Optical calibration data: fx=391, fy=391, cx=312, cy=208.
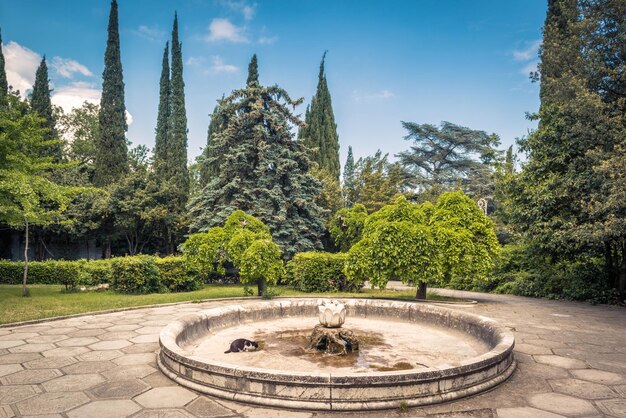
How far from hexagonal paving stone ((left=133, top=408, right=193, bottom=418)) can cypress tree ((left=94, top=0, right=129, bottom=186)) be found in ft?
78.6

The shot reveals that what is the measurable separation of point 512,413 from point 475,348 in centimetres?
231

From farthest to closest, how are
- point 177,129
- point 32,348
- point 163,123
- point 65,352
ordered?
point 163,123
point 177,129
point 32,348
point 65,352

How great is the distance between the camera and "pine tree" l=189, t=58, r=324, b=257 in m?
17.7

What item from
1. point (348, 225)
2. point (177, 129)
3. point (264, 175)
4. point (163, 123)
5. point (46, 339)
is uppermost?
point (163, 123)

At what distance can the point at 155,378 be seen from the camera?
14.1ft

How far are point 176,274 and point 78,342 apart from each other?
735cm

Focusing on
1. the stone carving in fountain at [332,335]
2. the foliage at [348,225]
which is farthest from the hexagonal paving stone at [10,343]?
the foliage at [348,225]

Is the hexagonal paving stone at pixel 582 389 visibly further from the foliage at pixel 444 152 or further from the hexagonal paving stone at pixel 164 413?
the foliage at pixel 444 152

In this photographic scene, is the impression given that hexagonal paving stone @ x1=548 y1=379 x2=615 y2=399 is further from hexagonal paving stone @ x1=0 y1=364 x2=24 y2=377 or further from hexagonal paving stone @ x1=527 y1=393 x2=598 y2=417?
hexagonal paving stone @ x1=0 y1=364 x2=24 y2=377

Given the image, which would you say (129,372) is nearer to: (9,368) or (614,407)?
(9,368)

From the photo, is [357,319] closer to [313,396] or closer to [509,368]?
[509,368]

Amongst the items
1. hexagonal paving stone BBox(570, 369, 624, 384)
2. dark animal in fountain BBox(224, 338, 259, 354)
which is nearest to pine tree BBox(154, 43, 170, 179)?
dark animal in fountain BBox(224, 338, 259, 354)

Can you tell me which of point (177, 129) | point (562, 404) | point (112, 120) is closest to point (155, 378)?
point (562, 404)

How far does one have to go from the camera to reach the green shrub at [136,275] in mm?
12250
